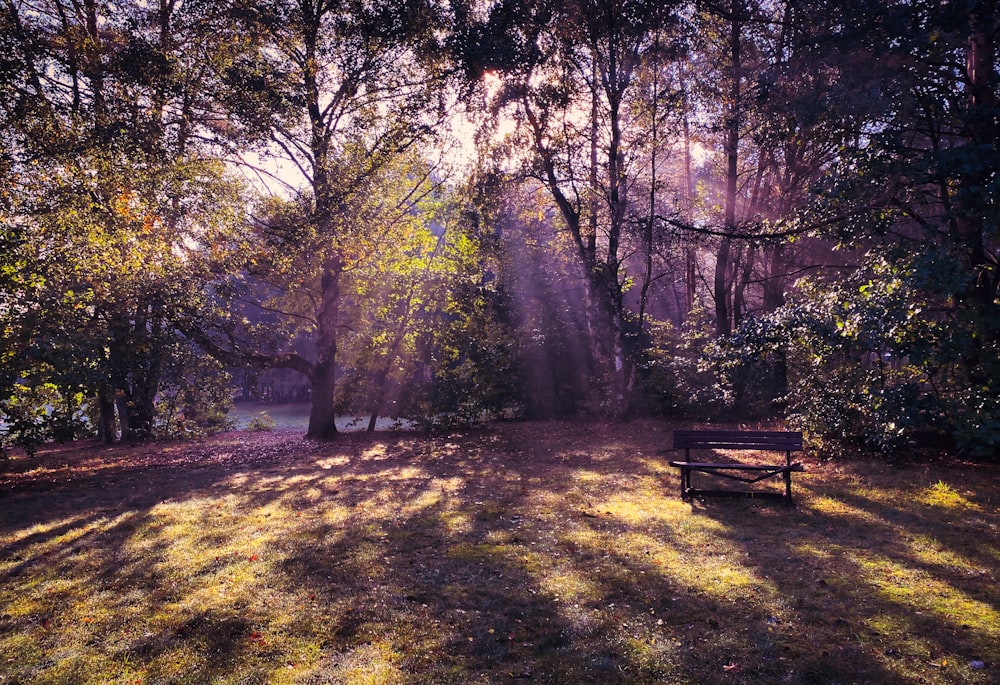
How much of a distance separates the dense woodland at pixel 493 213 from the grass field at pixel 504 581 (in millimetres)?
2484

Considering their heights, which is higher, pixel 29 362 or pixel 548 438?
pixel 29 362

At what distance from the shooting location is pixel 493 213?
17.3 meters

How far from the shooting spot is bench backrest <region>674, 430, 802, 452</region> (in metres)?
8.90

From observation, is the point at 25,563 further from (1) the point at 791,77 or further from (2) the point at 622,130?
(2) the point at 622,130

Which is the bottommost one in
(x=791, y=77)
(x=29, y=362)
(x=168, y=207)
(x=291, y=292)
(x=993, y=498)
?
(x=993, y=498)

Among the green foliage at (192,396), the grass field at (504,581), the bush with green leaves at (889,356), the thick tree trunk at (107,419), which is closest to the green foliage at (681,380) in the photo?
the bush with green leaves at (889,356)

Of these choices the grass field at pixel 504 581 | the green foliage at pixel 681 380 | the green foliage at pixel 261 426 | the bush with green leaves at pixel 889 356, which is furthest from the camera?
the green foliage at pixel 261 426

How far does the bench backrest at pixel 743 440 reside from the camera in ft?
29.2

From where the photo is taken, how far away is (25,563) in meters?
6.55

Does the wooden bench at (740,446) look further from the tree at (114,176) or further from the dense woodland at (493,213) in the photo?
the tree at (114,176)

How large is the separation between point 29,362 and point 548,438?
10.9 meters

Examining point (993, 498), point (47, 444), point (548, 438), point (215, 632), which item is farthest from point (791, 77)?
point (47, 444)

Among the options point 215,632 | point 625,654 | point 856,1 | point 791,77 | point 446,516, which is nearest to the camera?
point 625,654

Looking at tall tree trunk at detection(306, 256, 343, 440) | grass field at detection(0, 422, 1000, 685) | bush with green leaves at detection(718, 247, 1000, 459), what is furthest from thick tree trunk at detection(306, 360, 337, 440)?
bush with green leaves at detection(718, 247, 1000, 459)
